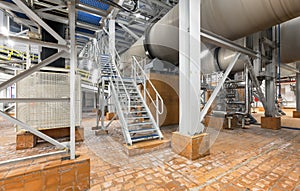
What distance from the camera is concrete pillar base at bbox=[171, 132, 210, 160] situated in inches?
97.4

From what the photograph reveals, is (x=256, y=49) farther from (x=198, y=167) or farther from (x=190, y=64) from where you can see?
(x=198, y=167)

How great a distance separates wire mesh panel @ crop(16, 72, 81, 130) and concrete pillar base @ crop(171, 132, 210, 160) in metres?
2.63

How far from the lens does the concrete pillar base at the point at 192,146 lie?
2475 millimetres

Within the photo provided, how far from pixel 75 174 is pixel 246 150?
324 centimetres

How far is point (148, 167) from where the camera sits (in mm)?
2256

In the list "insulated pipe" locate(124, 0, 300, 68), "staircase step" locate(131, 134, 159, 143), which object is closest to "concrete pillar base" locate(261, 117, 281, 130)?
"insulated pipe" locate(124, 0, 300, 68)

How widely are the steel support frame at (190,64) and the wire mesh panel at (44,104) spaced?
9.01 ft

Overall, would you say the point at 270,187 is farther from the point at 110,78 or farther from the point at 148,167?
the point at 110,78

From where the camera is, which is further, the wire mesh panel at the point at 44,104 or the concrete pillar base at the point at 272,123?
the concrete pillar base at the point at 272,123

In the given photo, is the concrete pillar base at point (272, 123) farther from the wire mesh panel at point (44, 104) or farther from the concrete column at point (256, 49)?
the wire mesh panel at point (44, 104)

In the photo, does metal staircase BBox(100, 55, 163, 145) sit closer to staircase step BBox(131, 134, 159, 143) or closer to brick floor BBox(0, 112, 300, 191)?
staircase step BBox(131, 134, 159, 143)

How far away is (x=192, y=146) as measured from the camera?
2.46 m

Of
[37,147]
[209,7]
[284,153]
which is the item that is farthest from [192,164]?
[37,147]

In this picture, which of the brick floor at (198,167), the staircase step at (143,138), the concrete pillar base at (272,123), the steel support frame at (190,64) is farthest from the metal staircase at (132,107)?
the concrete pillar base at (272,123)
